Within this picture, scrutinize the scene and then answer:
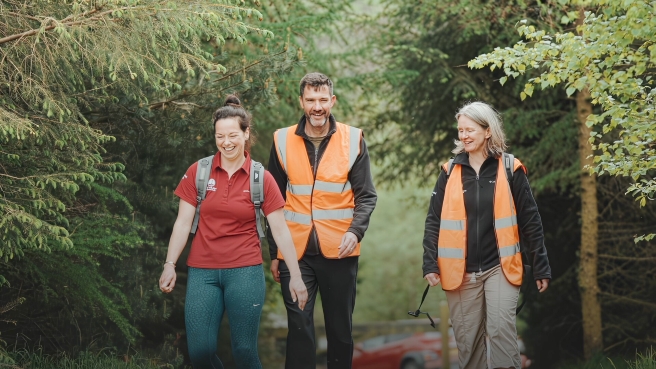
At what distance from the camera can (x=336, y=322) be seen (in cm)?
559

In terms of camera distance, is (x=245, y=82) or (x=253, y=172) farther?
(x=245, y=82)

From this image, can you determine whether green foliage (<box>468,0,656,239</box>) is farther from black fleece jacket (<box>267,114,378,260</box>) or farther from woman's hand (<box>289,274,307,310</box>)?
woman's hand (<box>289,274,307,310</box>)

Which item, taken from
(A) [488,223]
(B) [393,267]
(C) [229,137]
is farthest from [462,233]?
(B) [393,267]

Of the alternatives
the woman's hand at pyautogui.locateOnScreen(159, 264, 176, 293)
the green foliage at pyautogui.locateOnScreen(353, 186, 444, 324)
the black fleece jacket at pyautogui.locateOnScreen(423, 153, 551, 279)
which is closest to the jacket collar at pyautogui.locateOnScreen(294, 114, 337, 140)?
the black fleece jacket at pyautogui.locateOnScreen(423, 153, 551, 279)

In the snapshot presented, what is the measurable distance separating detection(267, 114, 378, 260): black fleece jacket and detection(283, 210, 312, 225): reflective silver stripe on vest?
0.28 feet

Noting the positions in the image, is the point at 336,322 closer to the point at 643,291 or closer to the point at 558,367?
the point at 558,367

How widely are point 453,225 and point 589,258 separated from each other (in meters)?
5.04

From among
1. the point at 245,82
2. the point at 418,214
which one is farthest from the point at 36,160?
the point at 418,214

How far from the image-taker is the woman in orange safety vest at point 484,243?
524cm

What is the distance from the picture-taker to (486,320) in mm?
5371

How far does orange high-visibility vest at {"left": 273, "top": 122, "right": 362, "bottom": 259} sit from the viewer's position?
548 cm

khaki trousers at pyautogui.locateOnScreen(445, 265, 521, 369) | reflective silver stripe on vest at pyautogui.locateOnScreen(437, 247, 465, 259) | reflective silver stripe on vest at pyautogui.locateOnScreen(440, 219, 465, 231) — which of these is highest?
reflective silver stripe on vest at pyautogui.locateOnScreen(440, 219, 465, 231)

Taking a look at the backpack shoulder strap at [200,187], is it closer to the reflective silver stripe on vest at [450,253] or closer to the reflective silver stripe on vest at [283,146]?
the reflective silver stripe on vest at [283,146]

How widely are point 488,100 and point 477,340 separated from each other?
6.07m
